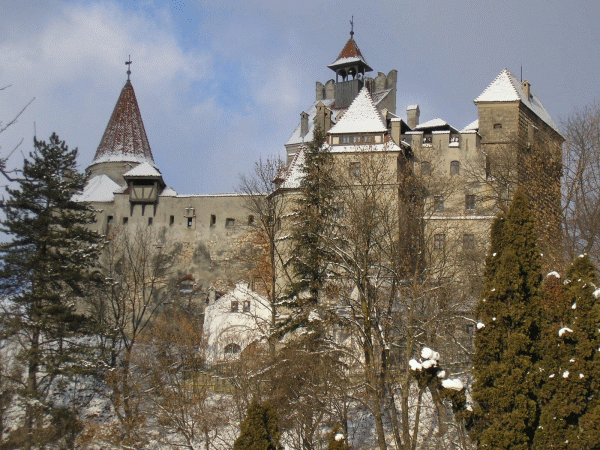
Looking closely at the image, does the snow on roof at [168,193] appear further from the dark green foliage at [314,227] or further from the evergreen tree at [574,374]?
the evergreen tree at [574,374]

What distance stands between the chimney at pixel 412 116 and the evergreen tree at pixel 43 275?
2368cm

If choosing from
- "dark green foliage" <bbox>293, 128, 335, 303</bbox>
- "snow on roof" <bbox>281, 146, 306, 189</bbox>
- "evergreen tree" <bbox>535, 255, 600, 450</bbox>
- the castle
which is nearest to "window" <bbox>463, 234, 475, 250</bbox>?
the castle

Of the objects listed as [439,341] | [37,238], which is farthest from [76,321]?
[439,341]

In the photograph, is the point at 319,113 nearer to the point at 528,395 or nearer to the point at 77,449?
the point at 77,449

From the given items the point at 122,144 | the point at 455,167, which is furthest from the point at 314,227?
the point at 122,144

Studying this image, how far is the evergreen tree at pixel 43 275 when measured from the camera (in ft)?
89.6

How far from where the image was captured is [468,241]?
3559 cm

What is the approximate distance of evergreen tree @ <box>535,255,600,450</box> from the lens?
13586 mm

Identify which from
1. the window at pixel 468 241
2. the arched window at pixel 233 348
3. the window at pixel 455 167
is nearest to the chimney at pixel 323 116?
the window at pixel 455 167

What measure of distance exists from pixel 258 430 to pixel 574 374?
20.9 feet

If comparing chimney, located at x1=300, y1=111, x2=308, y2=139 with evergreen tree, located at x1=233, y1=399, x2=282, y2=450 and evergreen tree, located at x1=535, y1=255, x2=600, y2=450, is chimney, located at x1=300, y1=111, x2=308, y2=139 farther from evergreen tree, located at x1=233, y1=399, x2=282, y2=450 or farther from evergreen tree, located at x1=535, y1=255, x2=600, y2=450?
evergreen tree, located at x1=535, y1=255, x2=600, y2=450

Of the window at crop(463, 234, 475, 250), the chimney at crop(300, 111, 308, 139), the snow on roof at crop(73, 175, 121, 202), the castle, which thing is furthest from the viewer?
the chimney at crop(300, 111, 308, 139)

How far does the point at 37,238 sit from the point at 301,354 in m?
10.3

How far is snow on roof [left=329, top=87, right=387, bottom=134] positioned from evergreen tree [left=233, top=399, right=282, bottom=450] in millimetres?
27159
